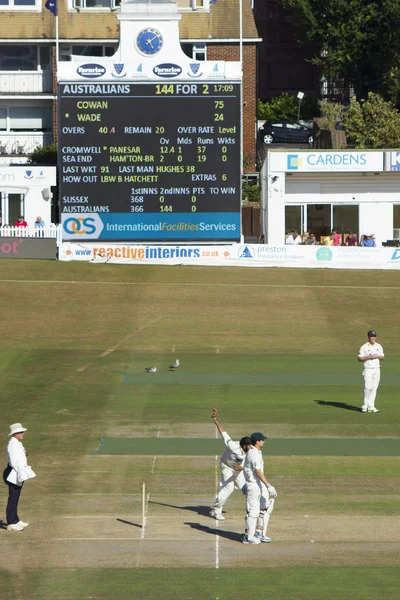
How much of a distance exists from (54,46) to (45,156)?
728cm

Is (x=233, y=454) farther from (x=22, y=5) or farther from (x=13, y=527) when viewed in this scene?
(x=22, y=5)

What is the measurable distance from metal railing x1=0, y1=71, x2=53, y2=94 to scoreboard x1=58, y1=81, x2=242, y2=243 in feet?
67.0

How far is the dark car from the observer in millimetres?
63219

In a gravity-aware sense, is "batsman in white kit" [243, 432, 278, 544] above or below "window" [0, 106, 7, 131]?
below

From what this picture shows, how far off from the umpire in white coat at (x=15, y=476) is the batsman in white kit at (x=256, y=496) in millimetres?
3042

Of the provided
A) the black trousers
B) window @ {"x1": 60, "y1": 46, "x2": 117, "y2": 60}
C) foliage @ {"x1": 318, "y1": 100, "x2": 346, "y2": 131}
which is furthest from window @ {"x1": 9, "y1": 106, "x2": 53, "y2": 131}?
the black trousers

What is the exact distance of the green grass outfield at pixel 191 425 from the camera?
13758mm

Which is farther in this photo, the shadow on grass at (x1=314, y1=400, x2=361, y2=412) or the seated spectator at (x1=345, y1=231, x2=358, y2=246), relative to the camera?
the seated spectator at (x1=345, y1=231, x2=358, y2=246)

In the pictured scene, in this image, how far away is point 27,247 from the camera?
4294cm

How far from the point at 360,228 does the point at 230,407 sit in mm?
27326

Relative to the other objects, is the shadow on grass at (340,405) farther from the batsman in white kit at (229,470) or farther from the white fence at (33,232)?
the white fence at (33,232)

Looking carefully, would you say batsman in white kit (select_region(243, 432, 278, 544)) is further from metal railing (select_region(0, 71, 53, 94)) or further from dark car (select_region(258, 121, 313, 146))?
dark car (select_region(258, 121, 313, 146))

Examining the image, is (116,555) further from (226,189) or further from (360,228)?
(360,228)

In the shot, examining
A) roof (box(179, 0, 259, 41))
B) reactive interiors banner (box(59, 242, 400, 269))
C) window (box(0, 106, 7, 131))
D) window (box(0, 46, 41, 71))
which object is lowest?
reactive interiors banner (box(59, 242, 400, 269))
